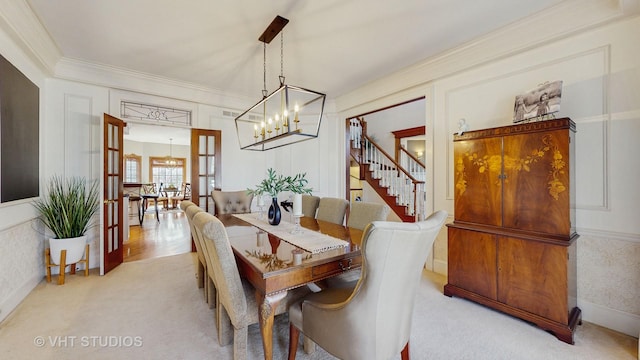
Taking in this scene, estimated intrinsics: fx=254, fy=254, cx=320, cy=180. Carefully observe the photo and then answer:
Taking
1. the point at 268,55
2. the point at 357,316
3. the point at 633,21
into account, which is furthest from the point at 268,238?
the point at 633,21

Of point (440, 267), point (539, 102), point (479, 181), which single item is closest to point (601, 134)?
point (539, 102)

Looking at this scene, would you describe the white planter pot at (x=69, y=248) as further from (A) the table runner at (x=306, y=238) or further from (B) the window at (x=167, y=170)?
(B) the window at (x=167, y=170)

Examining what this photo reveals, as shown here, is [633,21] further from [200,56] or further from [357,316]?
[200,56]

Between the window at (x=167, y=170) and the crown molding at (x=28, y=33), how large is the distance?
8602mm

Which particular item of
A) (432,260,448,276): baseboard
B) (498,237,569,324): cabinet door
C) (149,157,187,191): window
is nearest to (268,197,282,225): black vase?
(498,237,569,324): cabinet door

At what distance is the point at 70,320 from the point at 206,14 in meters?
2.94

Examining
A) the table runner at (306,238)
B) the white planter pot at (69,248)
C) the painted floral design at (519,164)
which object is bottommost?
the white planter pot at (69,248)

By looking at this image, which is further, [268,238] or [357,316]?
[268,238]

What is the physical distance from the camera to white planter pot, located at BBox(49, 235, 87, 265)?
2.92m

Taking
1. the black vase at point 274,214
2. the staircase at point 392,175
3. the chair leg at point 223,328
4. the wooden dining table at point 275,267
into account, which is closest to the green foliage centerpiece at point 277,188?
the black vase at point 274,214

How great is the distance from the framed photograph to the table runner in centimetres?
203

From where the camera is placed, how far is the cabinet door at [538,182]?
1.98 m

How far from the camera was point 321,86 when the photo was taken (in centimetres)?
422

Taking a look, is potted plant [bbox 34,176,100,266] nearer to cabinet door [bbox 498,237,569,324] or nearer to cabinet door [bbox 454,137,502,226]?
cabinet door [bbox 454,137,502,226]
